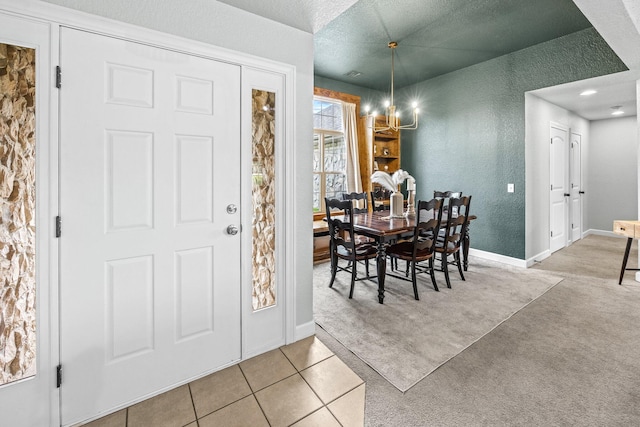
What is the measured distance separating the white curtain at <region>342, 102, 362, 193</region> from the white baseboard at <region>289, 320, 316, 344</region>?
3111 millimetres

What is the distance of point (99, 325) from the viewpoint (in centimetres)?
157

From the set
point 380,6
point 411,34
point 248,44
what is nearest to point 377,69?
point 411,34

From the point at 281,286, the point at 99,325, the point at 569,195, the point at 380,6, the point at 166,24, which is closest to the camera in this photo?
the point at 99,325

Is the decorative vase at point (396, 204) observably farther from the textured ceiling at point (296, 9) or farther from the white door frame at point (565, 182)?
the white door frame at point (565, 182)

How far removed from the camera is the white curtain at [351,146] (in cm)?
511

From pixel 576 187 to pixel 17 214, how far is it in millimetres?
7527

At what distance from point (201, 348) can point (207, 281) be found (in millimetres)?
418

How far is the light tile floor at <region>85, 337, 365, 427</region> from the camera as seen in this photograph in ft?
5.04

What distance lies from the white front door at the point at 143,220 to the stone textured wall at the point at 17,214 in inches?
5.2

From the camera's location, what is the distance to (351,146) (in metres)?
5.15

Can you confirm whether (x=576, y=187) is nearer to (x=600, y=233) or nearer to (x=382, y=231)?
(x=600, y=233)

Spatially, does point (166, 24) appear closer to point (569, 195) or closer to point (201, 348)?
point (201, 348)

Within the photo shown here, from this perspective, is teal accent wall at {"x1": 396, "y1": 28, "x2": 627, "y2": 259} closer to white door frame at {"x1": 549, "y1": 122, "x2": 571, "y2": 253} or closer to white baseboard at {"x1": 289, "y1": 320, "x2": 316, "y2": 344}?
white door frame at {"x1": 549, "y1": 122, "x2": 571, "y2": 253}

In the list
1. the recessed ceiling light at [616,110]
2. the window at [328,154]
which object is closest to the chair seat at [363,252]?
the window at [328,154]
